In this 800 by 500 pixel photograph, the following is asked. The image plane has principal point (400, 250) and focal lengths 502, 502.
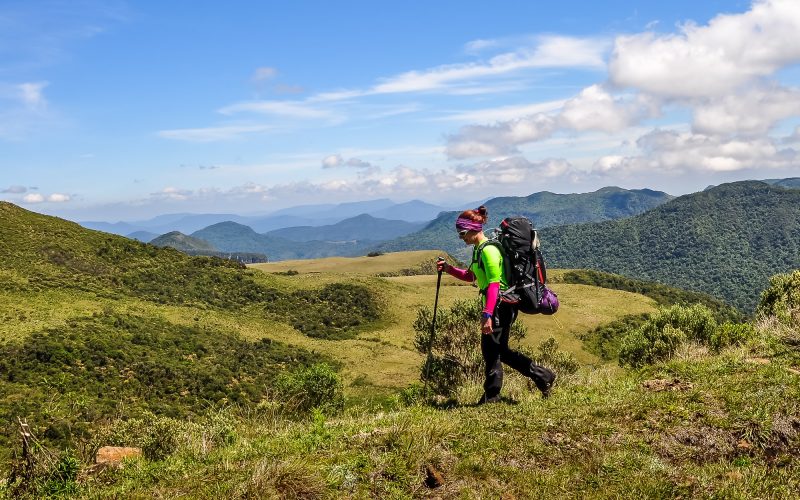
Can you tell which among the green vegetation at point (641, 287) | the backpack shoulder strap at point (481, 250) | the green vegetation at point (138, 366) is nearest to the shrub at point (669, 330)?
the backpack shoulder strap at point (481, 250)

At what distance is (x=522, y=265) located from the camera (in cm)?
798

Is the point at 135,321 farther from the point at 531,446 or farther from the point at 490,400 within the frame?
the point at 531,446

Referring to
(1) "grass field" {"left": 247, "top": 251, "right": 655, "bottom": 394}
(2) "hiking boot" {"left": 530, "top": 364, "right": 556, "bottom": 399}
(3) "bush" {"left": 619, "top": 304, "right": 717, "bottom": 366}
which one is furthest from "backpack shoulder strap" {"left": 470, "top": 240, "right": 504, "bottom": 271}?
(1) "grass field" {"left": 247, "top": 251, "right": 655, "bottom": 394}

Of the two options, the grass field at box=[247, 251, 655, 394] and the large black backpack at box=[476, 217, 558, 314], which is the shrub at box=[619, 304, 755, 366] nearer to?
the grass field at box=[247, 251, 655, 394]

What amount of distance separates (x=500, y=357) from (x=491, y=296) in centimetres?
122

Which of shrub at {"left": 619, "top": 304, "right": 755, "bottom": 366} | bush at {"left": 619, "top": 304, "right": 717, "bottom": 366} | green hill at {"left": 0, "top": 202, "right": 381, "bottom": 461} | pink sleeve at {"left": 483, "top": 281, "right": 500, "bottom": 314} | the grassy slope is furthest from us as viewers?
green hill at {"left": 0, "top": 202, "right": 381, "bottom": 461}

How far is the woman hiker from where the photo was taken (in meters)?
7.79

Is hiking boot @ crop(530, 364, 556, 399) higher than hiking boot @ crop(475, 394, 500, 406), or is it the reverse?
hiking boot @ crop(530, 364, 556, 399)

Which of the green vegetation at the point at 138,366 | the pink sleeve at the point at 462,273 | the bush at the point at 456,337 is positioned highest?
the pink sleeve at the point at 462,273

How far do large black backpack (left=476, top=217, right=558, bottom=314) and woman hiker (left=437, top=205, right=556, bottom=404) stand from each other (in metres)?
0.13

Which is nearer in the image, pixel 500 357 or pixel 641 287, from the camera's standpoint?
pixel 500 357

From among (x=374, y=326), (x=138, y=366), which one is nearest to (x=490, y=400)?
(x=138, y=366)

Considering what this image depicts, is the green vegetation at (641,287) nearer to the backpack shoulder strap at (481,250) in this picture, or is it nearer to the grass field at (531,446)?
the grass field at (531,446)

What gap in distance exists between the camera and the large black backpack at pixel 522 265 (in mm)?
7852
